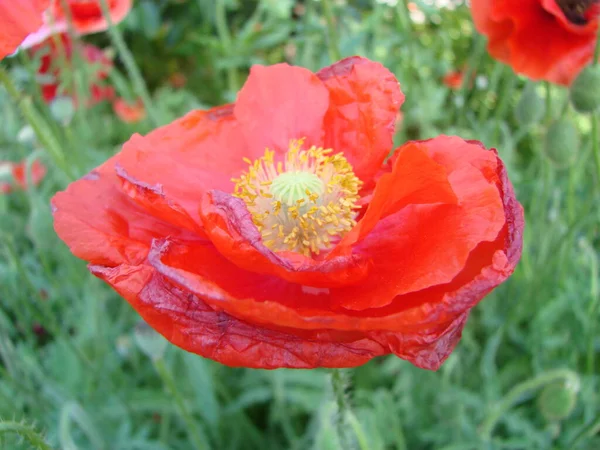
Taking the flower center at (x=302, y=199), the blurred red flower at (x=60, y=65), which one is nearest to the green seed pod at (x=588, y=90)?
the flower center at (x=302, y=199)

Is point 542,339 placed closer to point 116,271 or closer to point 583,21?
point 583,21

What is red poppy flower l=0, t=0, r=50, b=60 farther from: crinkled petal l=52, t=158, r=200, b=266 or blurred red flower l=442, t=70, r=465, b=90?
blurred red flower l=442, t=70, r=465, b=90

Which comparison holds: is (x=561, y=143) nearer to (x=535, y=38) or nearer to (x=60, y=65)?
(x=535, y=38)

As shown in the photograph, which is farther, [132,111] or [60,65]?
[132,111]

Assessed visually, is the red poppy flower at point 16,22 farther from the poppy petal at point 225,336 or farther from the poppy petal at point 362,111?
the poppy petal at point 362,111

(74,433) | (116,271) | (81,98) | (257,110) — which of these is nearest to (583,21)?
(257,110)

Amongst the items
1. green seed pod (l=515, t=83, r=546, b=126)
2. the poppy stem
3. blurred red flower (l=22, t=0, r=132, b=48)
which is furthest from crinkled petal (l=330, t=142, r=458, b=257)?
blurred red flower (l=22, t=0, r=132, b=48)

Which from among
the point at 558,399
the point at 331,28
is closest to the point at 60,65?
the point at 331,28
